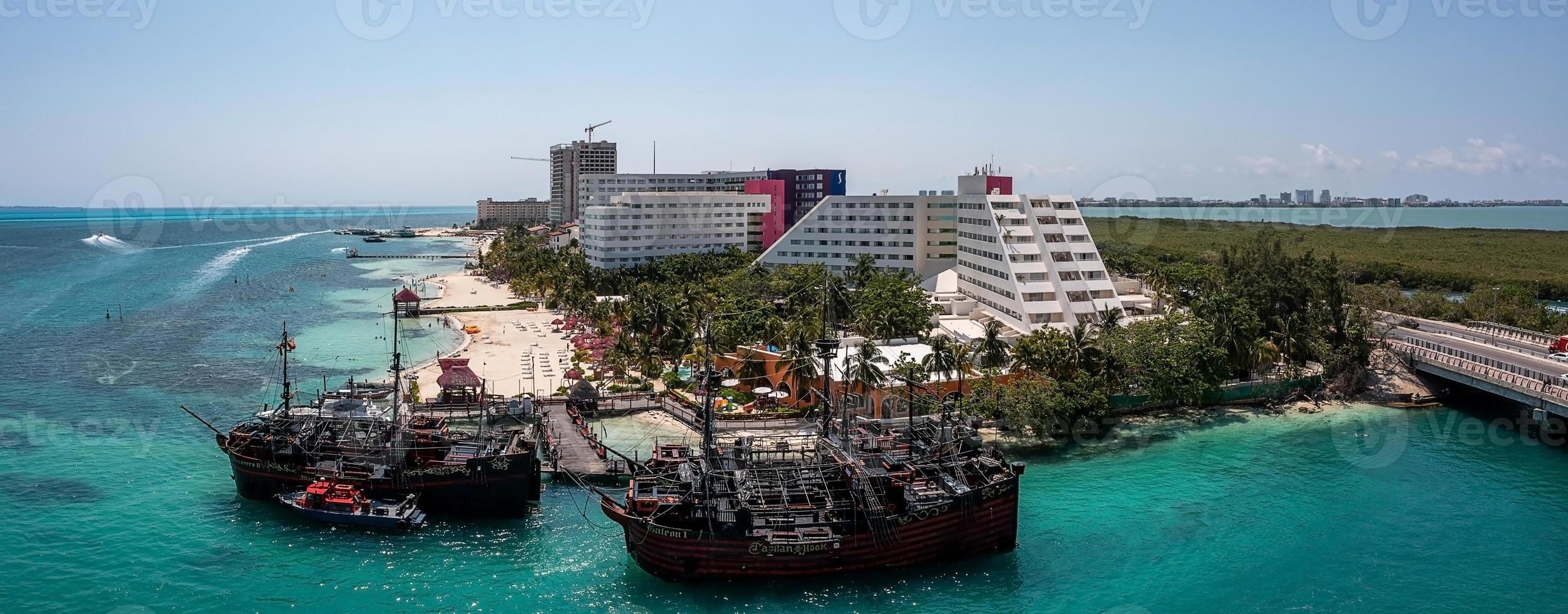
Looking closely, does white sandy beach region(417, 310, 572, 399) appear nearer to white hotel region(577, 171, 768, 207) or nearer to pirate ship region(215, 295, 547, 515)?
pirate ship region(215, 295, 547, 515)

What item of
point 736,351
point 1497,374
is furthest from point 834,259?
point 1497,374

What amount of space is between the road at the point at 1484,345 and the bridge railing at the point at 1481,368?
0.60 m

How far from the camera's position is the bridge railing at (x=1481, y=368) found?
4900 cm

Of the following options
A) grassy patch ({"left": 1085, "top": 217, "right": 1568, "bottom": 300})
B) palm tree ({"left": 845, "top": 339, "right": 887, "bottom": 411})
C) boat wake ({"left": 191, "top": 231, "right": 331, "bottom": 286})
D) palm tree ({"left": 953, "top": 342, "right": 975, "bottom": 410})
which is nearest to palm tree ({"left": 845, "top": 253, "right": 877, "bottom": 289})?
palm tree ({"left": 953, "top": 342, "right": 975, "bottom": 410})

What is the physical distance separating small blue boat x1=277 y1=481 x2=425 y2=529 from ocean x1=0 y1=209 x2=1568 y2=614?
0.57 m

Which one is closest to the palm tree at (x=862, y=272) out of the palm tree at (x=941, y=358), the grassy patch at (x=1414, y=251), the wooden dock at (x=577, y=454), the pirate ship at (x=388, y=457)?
the palm tree at (x=941, y=358)

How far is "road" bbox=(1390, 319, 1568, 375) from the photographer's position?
176 ft

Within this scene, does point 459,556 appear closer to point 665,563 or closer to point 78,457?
point 665,563

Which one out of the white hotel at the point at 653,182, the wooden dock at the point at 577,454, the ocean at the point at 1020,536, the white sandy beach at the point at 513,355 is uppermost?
the white hotel at the point at 653,182

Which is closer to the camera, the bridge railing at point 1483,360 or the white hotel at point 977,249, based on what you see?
the bridge railing at point 1483,360

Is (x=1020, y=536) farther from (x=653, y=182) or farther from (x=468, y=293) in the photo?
(x=653, y=182)

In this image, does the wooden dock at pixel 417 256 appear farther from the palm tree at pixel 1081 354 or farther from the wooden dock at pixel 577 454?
the palm tree at pixel 1081 354

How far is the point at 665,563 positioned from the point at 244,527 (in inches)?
656

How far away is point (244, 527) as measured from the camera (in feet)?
122
